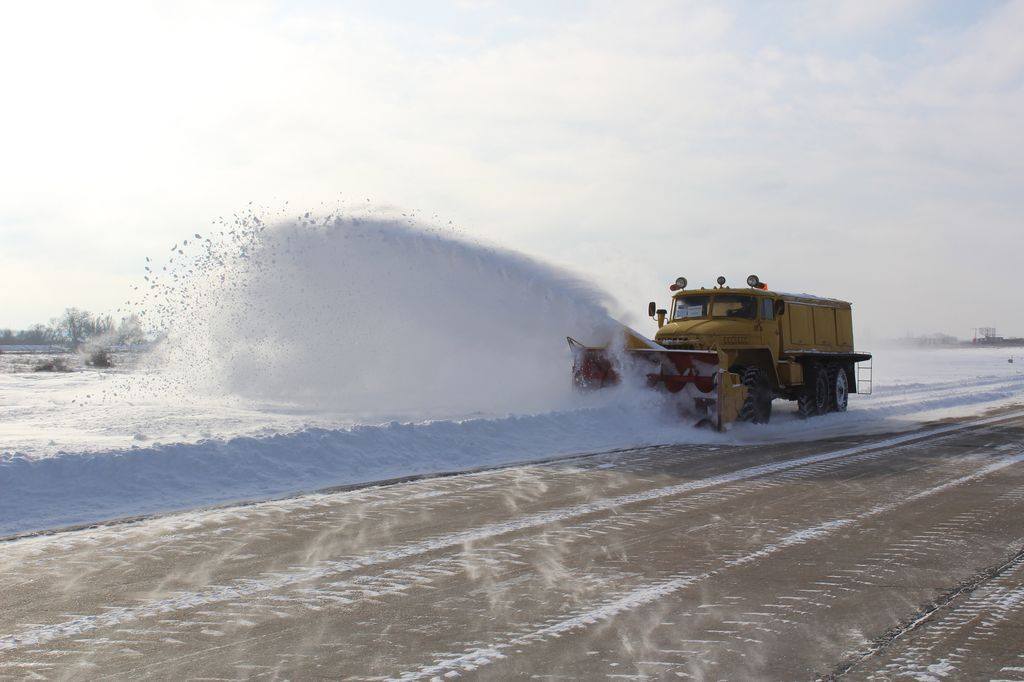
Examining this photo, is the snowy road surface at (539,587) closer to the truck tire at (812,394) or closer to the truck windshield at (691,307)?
the truck windshield at (691,307)

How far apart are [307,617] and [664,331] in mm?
12758

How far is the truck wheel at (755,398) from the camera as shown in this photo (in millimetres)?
15633

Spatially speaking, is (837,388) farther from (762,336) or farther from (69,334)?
(69,334)

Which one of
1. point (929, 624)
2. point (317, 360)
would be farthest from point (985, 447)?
point (317, 360)

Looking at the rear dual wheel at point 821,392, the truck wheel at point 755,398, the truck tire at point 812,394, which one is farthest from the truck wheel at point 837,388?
the truck wheel at point 755,398

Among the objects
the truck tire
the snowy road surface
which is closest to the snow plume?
the truck tire

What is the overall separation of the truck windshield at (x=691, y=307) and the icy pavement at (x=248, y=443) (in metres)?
2.55

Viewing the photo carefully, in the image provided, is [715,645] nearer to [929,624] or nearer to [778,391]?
[929,624]

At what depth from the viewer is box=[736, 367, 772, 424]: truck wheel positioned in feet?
51.3

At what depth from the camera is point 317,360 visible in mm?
20125

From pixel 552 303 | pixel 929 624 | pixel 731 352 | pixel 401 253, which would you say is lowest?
pixel 929 624

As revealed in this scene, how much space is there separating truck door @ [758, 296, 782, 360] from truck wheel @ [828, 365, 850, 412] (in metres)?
2.83

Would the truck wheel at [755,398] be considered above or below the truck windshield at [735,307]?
below

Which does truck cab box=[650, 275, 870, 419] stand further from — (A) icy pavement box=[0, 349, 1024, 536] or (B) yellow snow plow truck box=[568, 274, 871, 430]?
(A) icy pavement box=[0, 349, 1024, 536]
